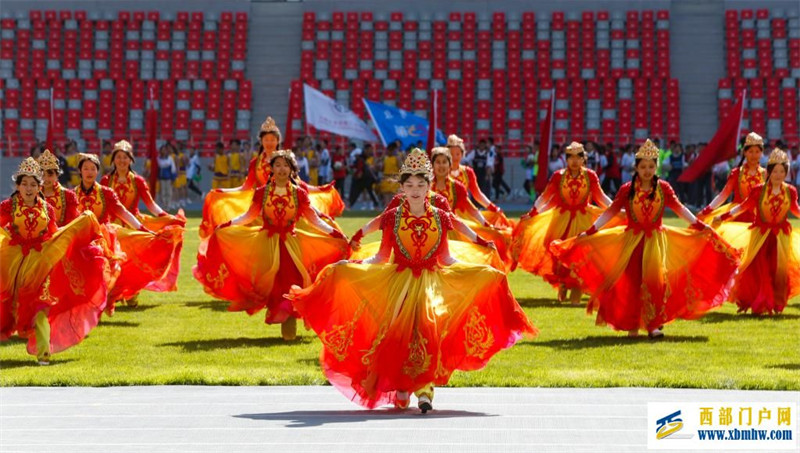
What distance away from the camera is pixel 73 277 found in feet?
42.3

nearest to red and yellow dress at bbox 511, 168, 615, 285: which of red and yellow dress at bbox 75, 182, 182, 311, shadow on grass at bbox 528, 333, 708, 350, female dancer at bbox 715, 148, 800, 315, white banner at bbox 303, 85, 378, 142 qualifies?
female dancer at bbox 715, 148, 800, 315

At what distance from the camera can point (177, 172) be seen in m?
40.1

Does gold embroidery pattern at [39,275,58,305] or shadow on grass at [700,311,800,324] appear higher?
gold embroidery pattern at [39,275,58,305]

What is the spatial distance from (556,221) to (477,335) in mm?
8231

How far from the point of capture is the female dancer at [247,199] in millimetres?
17562

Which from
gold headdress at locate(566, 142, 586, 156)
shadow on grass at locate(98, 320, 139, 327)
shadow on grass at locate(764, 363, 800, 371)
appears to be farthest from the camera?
gold headdress at locate(566, 142, 586, 156)

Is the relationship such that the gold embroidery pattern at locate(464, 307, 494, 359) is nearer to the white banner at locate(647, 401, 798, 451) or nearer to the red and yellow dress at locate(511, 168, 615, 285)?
the white banner at locate(647, 401, 798, 451)

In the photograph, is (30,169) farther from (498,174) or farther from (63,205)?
(498,174)

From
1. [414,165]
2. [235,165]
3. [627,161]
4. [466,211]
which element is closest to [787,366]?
[414,165]

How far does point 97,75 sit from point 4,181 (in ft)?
16.1

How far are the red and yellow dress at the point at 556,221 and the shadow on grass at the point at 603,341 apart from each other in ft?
10.8

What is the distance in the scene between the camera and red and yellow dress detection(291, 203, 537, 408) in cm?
969

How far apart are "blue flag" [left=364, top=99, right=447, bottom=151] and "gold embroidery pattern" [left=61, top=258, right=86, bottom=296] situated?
24.2 metres

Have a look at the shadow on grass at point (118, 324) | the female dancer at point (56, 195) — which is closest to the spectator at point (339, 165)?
the shadow on grass at point (118, 324)
